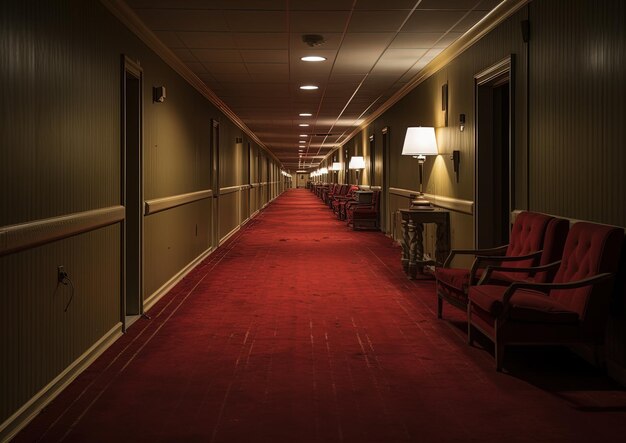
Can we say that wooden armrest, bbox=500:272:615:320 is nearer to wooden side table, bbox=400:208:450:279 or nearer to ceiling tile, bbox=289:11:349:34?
ceiling tile, bbox=289:11:349:34

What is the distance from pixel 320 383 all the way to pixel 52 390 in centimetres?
145

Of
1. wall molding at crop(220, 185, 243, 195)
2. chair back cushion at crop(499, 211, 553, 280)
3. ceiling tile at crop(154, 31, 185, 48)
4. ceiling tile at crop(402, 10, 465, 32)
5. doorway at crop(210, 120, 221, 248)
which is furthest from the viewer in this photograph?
wall molding at crop(220, 185, 243, 195)

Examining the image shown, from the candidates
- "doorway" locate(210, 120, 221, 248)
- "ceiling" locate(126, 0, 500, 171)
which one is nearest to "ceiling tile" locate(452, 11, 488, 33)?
"ceiling" locate(126, 0, 500, 171)

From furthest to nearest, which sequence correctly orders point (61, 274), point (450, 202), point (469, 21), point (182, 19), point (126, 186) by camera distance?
point (450, 202) → point (469, 21) → point (182, 19) → point (126, 186) → point (61, 274)

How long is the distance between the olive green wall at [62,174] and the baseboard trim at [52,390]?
0.02 meters

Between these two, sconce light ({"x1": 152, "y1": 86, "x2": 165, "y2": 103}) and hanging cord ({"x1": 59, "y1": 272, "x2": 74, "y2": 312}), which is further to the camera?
sconce light ({"x1": 152, "y1": 86, "x2": 165, "y2": 103})

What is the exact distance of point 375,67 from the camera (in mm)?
8461

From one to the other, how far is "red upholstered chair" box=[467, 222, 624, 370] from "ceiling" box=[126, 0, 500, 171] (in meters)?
2.48

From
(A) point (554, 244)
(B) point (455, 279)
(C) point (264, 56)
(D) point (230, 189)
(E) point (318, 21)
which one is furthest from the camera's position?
(D) point (230, 189)

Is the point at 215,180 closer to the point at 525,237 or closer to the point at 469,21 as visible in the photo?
the point at 469,21

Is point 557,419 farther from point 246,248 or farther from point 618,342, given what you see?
point 246,248

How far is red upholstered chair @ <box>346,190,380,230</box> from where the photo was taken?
14.3 meters

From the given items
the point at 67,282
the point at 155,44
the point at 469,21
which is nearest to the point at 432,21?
the point at 469,21

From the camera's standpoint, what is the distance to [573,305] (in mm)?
3963
